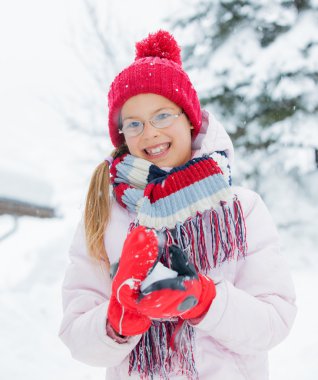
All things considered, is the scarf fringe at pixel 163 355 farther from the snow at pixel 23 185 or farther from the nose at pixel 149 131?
the snow at pixel 23 185

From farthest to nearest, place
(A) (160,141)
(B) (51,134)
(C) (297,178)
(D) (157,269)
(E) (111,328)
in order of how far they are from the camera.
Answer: (B) (51,134) < (C) (297,178) < (A) (160,141) < (E) (111,328) < (D) (157,269)

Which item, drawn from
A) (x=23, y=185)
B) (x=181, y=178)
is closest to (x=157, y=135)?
(x=181, y=178)

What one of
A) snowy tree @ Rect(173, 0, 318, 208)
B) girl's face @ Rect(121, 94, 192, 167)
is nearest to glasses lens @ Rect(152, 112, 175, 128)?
girl's face @ Rect(121, 94, 192, 167)

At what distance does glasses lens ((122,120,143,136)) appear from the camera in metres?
1.80

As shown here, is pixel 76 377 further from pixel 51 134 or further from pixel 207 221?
pixel 51 134

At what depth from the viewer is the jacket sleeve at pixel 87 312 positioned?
147 cm

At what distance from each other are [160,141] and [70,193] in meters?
11.9

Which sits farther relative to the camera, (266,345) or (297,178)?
(297,178)

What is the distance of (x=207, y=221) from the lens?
166 cm

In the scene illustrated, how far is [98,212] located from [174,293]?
65 cm

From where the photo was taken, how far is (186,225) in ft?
5.27

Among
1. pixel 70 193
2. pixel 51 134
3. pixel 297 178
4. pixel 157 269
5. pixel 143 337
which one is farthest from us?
pixel 51 134

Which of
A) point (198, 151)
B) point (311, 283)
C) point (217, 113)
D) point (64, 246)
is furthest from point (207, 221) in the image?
point (64, 246)

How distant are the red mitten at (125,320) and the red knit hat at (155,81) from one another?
87cm
